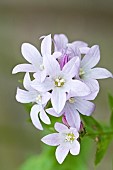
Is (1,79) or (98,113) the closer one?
(98,113)

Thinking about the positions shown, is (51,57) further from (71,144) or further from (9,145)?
(9,145)

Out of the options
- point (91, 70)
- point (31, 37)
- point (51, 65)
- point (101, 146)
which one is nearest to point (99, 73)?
point (91, 70)

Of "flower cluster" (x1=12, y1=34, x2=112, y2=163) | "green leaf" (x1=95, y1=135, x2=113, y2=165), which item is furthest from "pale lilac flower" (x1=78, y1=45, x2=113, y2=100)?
"green leaf" (x1=95, y1=135, x2=113, y2=165)

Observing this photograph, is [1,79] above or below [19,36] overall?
below

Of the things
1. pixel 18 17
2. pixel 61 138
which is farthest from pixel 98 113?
pixel 61 138

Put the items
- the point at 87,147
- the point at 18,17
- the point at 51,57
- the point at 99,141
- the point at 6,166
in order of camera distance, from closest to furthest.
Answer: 1. the point at 51,57
2. the point at 99,141
3. the point at 87,147
4. the point at 6,166
5. the point at 18,17

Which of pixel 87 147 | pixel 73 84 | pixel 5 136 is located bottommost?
pixel 5 136
